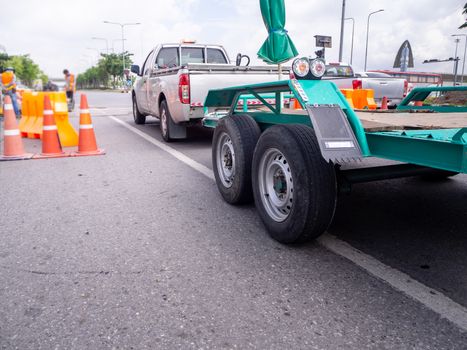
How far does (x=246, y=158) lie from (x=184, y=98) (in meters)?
3.77

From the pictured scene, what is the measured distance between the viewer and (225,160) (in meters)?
4.30

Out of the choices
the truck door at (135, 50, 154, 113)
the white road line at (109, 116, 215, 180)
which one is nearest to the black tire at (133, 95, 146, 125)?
the truck door at (135, 50, 154, 113)

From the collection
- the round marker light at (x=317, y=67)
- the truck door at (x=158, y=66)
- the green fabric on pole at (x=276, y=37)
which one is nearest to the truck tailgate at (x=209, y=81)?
the truck door at (x=158, y=66)

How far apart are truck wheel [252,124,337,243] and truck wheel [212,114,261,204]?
1.42 ft

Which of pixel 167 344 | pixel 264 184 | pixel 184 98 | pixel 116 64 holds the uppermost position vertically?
pixel 116 64

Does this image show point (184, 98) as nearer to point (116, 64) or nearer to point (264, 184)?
point (264, 184)

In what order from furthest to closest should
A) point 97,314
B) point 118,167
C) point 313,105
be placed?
point 118,167
point 313,105
point 97,314

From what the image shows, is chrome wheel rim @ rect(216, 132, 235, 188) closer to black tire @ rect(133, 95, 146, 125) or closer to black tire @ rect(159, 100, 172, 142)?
black tire @ rect(159, 100, 172, 142)

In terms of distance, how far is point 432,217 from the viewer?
366cm

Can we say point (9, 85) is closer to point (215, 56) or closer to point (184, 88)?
point (215, 56)

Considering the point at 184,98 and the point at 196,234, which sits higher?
the point at 184,98

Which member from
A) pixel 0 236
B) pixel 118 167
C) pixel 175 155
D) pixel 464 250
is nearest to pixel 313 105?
pixel 464 250

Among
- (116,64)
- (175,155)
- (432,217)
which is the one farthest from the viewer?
(116,64)

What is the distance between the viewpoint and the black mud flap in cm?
251
